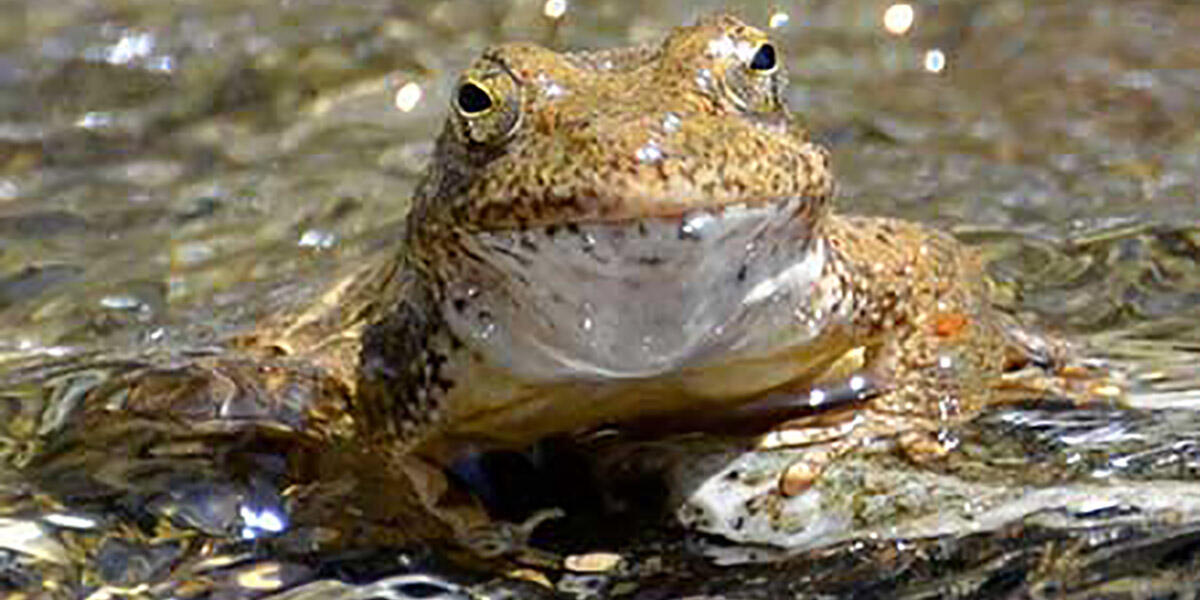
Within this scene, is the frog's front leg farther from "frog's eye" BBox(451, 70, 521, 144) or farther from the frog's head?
"frog's eye" BBox(451, 70, 521, 144)

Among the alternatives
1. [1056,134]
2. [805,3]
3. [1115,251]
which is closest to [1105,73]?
[1056,134]

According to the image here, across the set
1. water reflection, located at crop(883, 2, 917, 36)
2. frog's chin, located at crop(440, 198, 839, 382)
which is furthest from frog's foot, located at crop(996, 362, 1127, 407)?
water reflection, located at crop(883, 2, 917, 36)

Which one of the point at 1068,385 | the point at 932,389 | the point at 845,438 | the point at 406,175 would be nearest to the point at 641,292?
the point at 845,438

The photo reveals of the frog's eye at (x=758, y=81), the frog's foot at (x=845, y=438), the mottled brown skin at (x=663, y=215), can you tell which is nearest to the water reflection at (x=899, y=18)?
the mottled brown skin at (x=663, y=215)

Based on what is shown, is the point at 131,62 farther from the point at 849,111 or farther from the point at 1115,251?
the point at 1115,251

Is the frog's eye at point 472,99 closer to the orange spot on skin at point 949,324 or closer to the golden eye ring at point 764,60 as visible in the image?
the golden eye ring at point 764,60

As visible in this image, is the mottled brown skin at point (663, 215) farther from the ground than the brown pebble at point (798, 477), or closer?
farther from the ground
